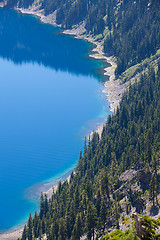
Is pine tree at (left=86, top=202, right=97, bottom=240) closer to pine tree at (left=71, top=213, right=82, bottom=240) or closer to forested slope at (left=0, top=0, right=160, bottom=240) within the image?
forested slope at (left=0, top=0, right=160, bottom=240)

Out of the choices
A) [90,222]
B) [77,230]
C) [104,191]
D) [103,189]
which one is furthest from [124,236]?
[104,191]

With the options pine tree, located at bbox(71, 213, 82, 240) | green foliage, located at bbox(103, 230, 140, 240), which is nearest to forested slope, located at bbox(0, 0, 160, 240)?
pine tree, located at bbox(71, 213, 82, 240)

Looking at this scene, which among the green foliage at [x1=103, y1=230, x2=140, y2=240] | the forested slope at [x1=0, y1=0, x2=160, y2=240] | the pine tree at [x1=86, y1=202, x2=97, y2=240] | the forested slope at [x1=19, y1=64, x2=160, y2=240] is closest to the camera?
the green foliage at [x1=103, y1=230, x2=140, y2=240]

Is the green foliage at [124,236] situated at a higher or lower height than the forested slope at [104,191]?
lower

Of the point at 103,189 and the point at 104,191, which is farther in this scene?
the point at 104,191

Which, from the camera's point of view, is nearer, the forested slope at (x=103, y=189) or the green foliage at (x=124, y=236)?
the green foliage at (x=124, y=236)

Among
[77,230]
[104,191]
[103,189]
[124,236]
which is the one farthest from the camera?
[104,191]

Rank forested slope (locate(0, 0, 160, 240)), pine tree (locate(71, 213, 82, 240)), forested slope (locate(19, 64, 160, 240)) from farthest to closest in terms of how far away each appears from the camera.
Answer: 1. forested slope (locate(19, 64, 160, 240))
2. pine tree (locate(71, 213, 82, 240))
3. forested slope (locate(0, 0, 160, 240))

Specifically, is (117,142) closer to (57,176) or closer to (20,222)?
(57,176)

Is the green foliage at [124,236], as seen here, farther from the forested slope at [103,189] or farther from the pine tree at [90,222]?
the pine tree at [90,222]

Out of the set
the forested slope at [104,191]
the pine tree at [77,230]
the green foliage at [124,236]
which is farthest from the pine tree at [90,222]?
the green foliage at [124,236]

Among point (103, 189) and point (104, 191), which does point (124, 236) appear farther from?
point (104, 191)

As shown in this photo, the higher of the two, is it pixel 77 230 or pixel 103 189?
pixel 103 189
